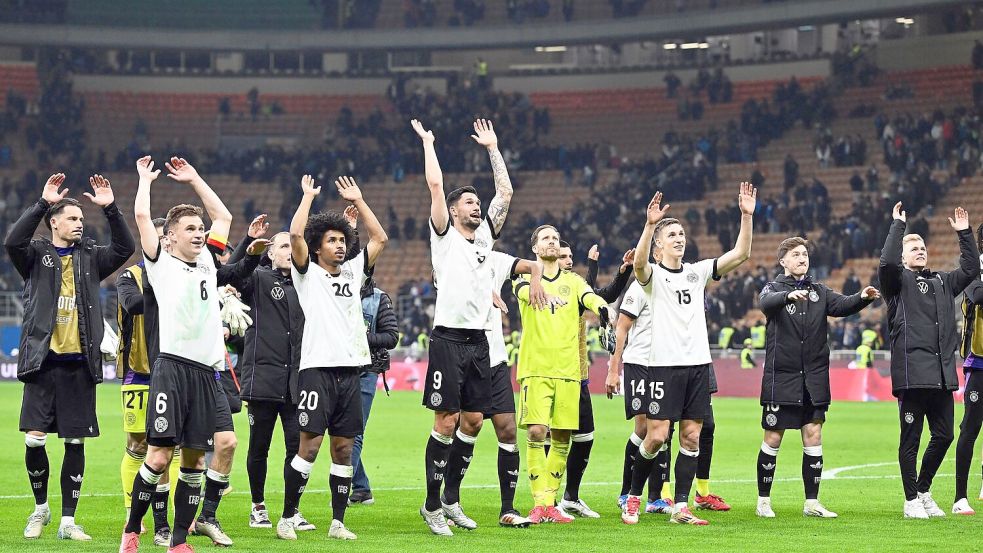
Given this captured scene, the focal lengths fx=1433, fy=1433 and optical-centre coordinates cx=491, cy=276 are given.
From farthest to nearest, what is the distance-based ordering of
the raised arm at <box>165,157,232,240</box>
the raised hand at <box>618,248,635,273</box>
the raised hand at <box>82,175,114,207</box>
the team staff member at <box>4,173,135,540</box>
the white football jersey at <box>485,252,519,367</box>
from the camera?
the raised hand at <box>618,248,635,273</box> → the white football jersey at <box>485,252,519,367</box> → the team staff member at <box>4,173,135,540</box> → the raised hand at <box>82,175,114,207</box> → the raised arm at <box>165,157,232,240</box>

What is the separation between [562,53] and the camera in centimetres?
5591

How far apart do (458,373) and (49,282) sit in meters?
3.15

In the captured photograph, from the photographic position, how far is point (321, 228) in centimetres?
1080

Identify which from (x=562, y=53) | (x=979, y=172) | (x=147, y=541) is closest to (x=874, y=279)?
(x=979, y=172)

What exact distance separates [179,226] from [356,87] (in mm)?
46319

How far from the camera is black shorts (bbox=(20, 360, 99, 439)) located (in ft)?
34.8

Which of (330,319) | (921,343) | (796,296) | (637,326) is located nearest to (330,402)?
(330,319)

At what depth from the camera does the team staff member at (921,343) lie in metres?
11.9

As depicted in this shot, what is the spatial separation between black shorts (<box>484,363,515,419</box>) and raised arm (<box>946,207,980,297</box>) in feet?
12.7

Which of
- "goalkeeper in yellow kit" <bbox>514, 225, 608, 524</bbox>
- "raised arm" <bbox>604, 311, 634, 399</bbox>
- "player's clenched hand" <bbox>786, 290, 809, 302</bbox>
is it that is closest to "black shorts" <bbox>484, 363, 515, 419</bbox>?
"goalkeeper in yellow kit" <bbox>514, 225, 608, 524</bbox>

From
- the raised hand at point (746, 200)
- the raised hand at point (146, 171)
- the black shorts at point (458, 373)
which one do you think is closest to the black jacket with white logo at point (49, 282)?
the raised hand at point (146, 171)

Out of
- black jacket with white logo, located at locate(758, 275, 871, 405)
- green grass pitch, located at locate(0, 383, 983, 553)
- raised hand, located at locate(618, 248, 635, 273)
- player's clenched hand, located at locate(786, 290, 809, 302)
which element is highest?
raised hand, located at locate(618, 248, 635, 273)

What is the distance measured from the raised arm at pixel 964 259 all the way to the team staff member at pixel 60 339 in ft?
22.0

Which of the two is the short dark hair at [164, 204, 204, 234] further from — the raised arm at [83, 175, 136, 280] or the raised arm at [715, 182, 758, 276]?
the raised arm at [715, 182, 758, 276]
